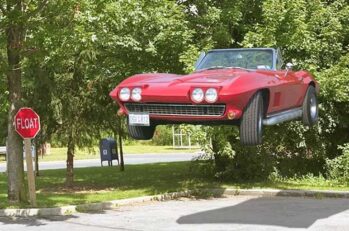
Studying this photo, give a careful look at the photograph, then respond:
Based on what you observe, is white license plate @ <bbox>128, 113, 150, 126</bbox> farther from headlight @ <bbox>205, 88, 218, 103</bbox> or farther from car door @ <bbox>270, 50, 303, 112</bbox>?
car door @ <bbox>270, 50, 303, 112</bbox>

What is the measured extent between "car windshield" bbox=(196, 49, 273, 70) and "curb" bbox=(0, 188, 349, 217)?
5983 mm

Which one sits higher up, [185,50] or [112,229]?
[185,50]

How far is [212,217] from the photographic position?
457 inches

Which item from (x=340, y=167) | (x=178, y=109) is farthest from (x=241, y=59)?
(x=340, y=167)

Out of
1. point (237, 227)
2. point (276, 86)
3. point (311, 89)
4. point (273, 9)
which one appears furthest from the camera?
point (273, 9)

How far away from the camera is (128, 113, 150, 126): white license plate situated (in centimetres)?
630

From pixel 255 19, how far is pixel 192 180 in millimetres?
5229

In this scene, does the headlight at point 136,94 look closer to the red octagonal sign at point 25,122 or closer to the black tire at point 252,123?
the black tire at point 252,123

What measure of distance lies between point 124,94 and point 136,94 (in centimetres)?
16

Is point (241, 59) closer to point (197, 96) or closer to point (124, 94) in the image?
point (197, 96)

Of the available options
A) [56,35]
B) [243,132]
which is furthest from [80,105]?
[243,132]

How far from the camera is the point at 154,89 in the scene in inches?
250

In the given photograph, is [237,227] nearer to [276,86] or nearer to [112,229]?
[112,229]

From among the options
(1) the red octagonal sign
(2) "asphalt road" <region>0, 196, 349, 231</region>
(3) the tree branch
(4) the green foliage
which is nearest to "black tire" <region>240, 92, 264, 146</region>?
(2) "asphalt road" <region>0, 196, 349, 231</region>
